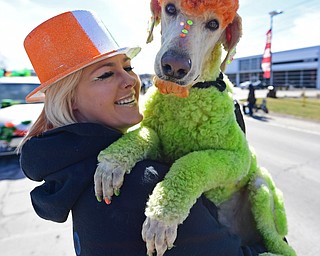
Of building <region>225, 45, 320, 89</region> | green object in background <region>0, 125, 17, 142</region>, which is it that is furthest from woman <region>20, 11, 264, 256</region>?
building <region>225, 45, 320, 89</region>

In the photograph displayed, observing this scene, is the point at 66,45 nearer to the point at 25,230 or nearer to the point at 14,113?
the point at 25,230

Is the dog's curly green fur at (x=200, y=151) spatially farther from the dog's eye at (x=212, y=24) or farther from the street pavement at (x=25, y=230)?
the street pavement at (x=25, y=230)

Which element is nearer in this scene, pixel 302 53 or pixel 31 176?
pixel 31 176

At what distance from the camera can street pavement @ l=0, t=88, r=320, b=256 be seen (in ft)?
10.1

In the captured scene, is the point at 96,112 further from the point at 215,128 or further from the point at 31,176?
the point at 215,128

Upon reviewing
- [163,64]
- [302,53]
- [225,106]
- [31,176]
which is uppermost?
[163,64]

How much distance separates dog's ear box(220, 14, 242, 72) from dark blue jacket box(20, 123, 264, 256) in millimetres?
680

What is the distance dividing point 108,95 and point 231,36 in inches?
26.6

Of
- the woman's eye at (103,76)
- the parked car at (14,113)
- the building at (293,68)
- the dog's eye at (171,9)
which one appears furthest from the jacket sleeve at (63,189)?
the building at (293,68)

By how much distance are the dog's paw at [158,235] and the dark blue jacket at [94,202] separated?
1.3 inches

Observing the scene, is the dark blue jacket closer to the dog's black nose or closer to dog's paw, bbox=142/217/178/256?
dog's paw, bbox=142/217/178/256

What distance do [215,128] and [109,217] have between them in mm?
652

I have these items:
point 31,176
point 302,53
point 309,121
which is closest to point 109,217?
point 31,176

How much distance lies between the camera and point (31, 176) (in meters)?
1.22
